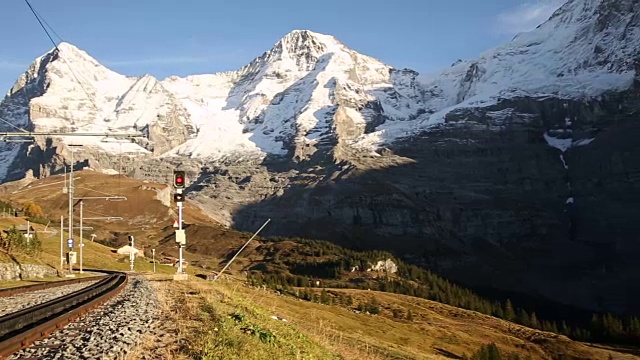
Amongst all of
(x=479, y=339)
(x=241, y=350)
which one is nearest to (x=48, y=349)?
(x=241, y=350)

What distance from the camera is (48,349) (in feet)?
47.6

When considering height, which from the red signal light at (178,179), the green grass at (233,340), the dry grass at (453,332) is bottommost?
the dry grass at (453,332)

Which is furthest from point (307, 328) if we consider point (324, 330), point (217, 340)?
point (217, 340)

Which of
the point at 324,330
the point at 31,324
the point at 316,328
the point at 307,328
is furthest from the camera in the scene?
the point at 316,328

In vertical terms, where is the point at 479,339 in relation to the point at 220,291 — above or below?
below

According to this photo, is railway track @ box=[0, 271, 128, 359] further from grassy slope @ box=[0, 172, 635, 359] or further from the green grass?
the green grass

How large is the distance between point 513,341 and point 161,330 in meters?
150

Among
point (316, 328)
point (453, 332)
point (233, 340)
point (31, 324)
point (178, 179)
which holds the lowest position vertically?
point (453, 332)

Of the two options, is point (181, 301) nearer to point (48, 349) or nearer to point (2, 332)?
point (2, 332)

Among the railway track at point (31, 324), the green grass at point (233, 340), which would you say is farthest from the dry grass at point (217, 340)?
the railway track at point (31, 324)

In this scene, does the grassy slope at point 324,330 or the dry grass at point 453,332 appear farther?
the dry grass at point 453,332

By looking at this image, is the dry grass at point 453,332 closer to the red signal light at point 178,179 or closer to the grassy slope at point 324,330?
the grassy slope at point 324,330

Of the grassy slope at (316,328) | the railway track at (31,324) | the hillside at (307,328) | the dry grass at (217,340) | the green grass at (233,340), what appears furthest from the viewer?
the grassy slope at (316,328)

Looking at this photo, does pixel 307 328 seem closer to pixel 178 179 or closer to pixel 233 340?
pixel 178 179
